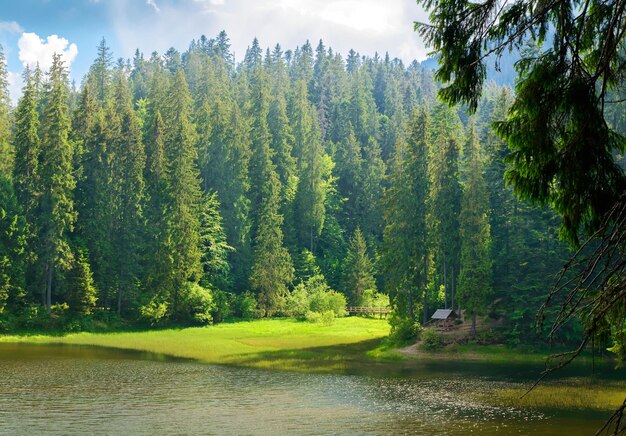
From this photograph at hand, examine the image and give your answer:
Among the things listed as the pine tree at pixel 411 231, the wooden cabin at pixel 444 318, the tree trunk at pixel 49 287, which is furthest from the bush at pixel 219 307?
the wooden cabin at pixel 444 318

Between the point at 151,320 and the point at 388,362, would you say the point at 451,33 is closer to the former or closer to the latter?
the point at 388,362

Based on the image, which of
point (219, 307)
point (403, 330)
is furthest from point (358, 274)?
point (403, 330)

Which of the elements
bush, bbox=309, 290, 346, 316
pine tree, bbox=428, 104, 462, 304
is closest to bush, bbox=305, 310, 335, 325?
bush, bbox=309, 290, 346, 316

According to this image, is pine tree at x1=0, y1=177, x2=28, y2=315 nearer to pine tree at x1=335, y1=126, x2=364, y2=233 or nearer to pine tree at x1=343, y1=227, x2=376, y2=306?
pine tree at x1=343, y1=227, x2=376, y2=306

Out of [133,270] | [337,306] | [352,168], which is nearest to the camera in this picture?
[133,270]

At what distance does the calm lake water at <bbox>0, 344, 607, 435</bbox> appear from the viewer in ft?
78.5

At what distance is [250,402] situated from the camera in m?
28.4

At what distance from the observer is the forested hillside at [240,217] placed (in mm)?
53000

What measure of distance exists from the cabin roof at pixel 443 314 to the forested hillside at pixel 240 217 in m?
0.94

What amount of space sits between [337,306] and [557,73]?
207ft

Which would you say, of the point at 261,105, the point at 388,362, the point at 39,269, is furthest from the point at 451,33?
the point at 261,105

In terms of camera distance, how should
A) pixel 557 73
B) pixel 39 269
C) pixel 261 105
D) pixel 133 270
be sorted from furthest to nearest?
1. pixel 261 105
2. pixel 133 270
3. pixel 39 269
4. pixel 557 73

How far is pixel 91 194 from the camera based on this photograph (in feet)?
213

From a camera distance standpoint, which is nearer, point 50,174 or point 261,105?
point 50,174
